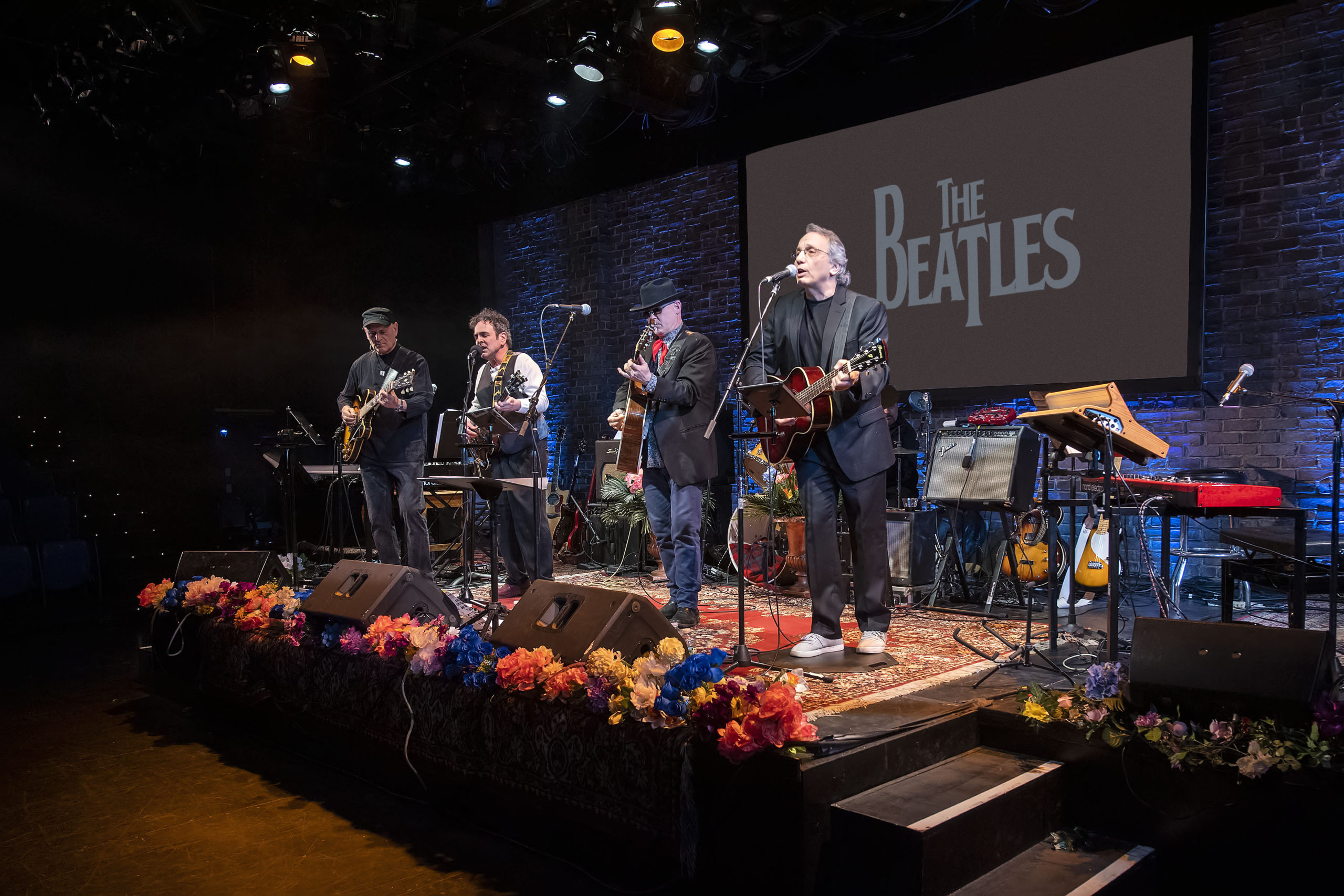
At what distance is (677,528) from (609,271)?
5.39 metres

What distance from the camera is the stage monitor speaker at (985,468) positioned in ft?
17.6

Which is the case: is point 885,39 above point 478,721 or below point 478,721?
above

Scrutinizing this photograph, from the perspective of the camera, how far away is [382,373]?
580 cm

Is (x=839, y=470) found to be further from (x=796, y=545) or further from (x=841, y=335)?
(x=796, y=545)

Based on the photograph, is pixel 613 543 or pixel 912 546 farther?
pixel 613 543

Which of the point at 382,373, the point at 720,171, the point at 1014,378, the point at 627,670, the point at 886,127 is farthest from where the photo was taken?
the point at 720,171

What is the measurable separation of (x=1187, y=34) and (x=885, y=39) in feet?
6.81

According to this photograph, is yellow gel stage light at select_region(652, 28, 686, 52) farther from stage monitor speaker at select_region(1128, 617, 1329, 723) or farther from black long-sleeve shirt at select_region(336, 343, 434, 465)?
stage monitor speaker at select_region(1128, 617, 1329, 723)

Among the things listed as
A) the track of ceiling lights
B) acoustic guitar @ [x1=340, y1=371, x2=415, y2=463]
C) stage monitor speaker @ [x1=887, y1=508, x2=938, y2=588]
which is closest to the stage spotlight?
the track of ceiling lights

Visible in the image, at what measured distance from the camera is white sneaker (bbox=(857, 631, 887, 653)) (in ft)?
12.3

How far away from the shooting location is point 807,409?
3.62 metres

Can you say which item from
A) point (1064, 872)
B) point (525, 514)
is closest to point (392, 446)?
point (525, 514)

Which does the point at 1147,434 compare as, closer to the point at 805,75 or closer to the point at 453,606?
the point at 453,606

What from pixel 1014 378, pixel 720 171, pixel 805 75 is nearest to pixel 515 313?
pixel 720 171
